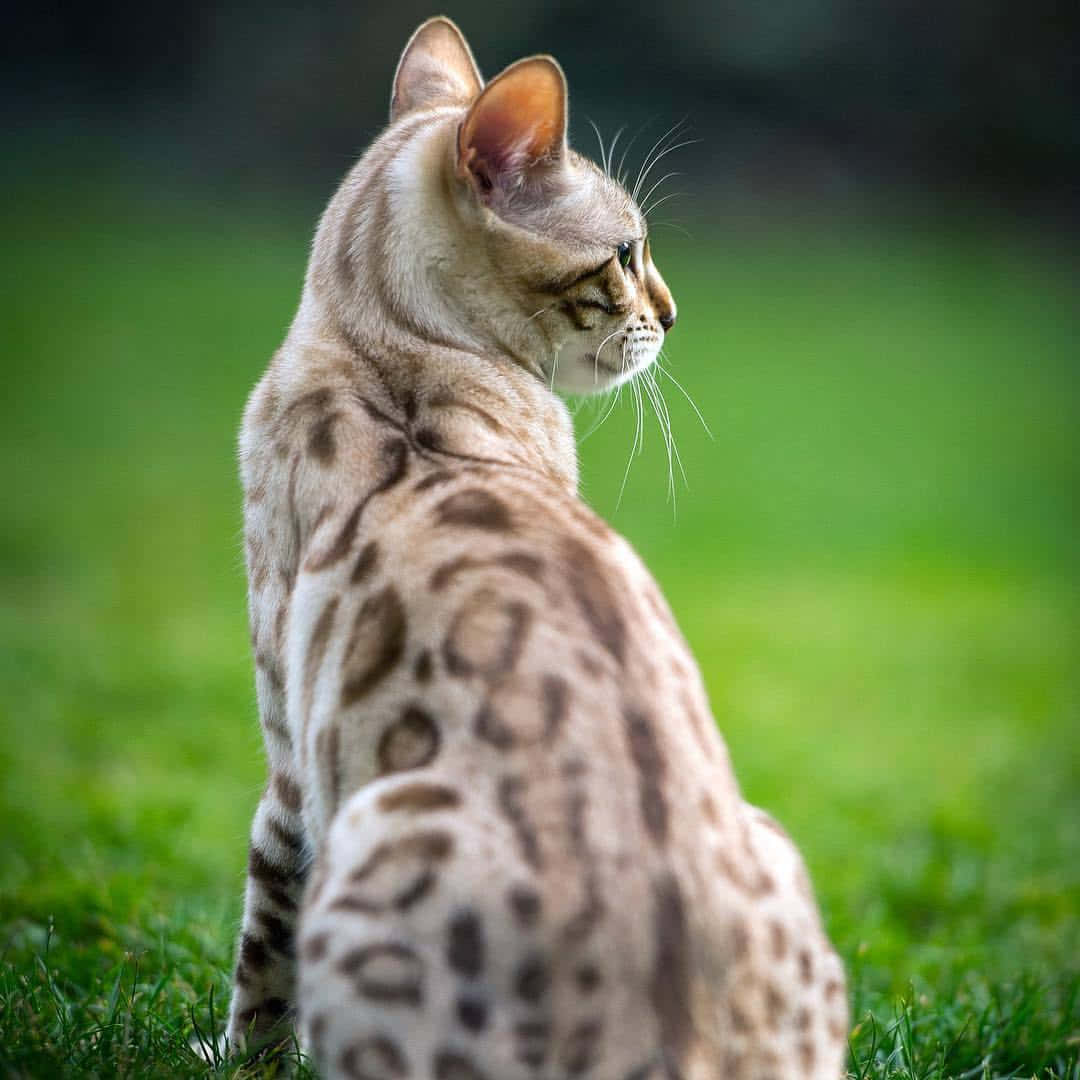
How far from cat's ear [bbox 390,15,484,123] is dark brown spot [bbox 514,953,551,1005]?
2.71 m

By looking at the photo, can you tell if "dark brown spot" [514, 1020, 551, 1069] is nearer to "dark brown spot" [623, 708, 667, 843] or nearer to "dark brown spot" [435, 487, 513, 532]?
"dark brown spot" [623, 708, 667, 843]

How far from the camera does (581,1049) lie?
2623mm

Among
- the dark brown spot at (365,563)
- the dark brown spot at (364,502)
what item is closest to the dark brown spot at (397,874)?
the dark brown spot at (365,563)

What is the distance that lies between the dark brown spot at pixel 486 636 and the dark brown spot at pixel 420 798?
23 centimetres

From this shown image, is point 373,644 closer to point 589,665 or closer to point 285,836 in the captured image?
point 589,665

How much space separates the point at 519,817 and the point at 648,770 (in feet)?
0.86

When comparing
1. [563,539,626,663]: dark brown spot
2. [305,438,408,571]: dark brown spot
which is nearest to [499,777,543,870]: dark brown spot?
[563,539,626,663]: dark brown spot

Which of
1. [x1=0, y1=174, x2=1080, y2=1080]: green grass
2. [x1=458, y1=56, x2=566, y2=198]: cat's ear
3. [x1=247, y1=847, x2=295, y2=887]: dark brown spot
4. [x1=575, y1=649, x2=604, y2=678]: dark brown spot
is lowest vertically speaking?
[x1=0, y1=174, x2=1080, y2=1080]: green grass

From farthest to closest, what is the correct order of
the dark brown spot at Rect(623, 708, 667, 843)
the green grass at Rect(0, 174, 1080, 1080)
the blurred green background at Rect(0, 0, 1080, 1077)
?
1. the blurred green background at Rect(0, 0, 1080, 1077)
2. the green grass at Rect(0, 174, 1080, 1080)
3. the dark brown spot at Rect(623, 708, 667, 843)

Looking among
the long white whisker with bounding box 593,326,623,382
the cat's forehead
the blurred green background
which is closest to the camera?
the cat's forehead

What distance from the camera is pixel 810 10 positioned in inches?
872

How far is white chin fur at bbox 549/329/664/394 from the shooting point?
4195mm

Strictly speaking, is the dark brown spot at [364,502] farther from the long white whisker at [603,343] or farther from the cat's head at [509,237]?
the long white whisker at [603,343]

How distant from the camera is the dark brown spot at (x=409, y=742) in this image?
2893 millimetres
